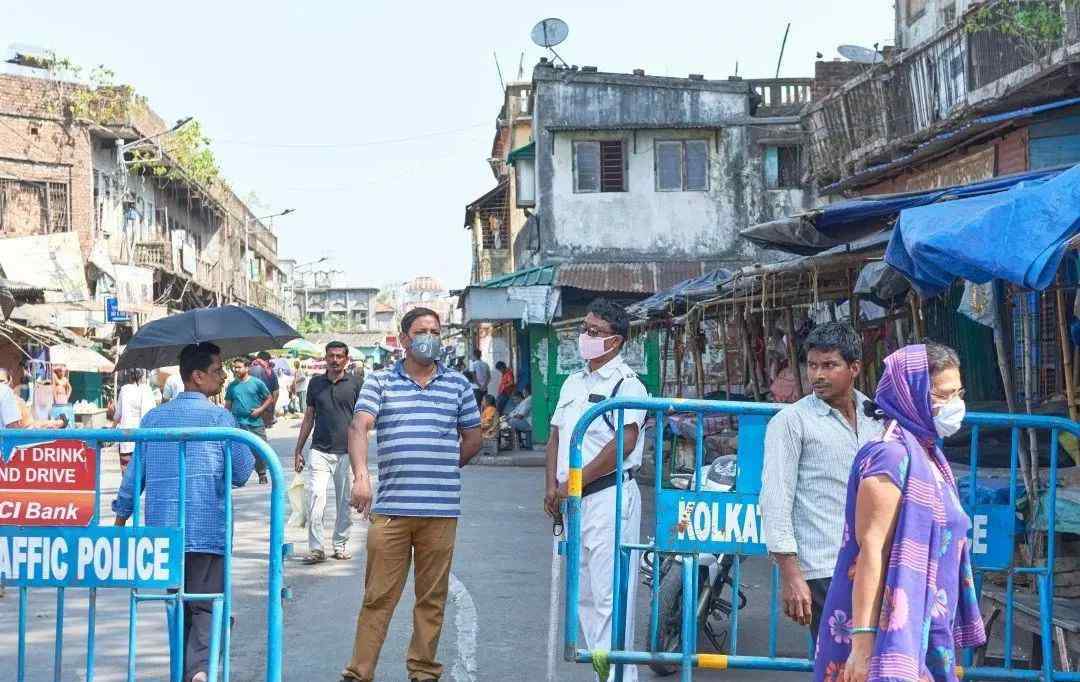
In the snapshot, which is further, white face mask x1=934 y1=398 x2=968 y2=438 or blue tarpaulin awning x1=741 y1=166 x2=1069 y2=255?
blue tarpaulin awning x1=741 y1=166 x2=1069 y2=255

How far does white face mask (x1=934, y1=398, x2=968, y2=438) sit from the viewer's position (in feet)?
12.4

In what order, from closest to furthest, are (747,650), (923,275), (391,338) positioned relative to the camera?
(923,275) < (747,650) < (391,338)

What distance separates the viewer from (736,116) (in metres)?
27.5

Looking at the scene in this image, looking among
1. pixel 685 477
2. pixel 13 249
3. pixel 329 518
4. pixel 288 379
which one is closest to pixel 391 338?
pixel 288 379

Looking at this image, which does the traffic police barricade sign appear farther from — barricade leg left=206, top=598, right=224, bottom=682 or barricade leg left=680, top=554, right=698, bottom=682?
barricade leg left=206, top=598, right=224, bottom=682

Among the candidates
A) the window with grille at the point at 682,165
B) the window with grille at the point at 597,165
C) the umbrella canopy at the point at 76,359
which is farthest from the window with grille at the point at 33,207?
the window with grille at the point at 682,165

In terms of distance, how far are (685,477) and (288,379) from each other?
37.7 m

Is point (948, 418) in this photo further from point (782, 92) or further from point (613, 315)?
point (782, 92)

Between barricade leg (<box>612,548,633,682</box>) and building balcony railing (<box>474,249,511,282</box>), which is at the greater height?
building balcony railing (<box>474,249,511,282</box>)

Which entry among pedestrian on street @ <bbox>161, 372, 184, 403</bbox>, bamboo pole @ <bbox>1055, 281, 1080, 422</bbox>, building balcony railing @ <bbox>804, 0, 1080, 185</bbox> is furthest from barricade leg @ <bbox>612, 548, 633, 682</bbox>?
pedestrian on street @ <bbox>161, 372, 184, 403</bbox>

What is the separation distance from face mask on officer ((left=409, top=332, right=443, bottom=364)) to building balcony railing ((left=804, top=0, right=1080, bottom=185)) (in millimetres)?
7346

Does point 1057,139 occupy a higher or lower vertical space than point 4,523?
Result: higher

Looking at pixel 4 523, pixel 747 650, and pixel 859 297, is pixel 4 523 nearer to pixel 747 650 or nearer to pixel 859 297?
pixel 747 650

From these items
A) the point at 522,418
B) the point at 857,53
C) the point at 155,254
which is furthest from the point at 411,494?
the point at 155,254
